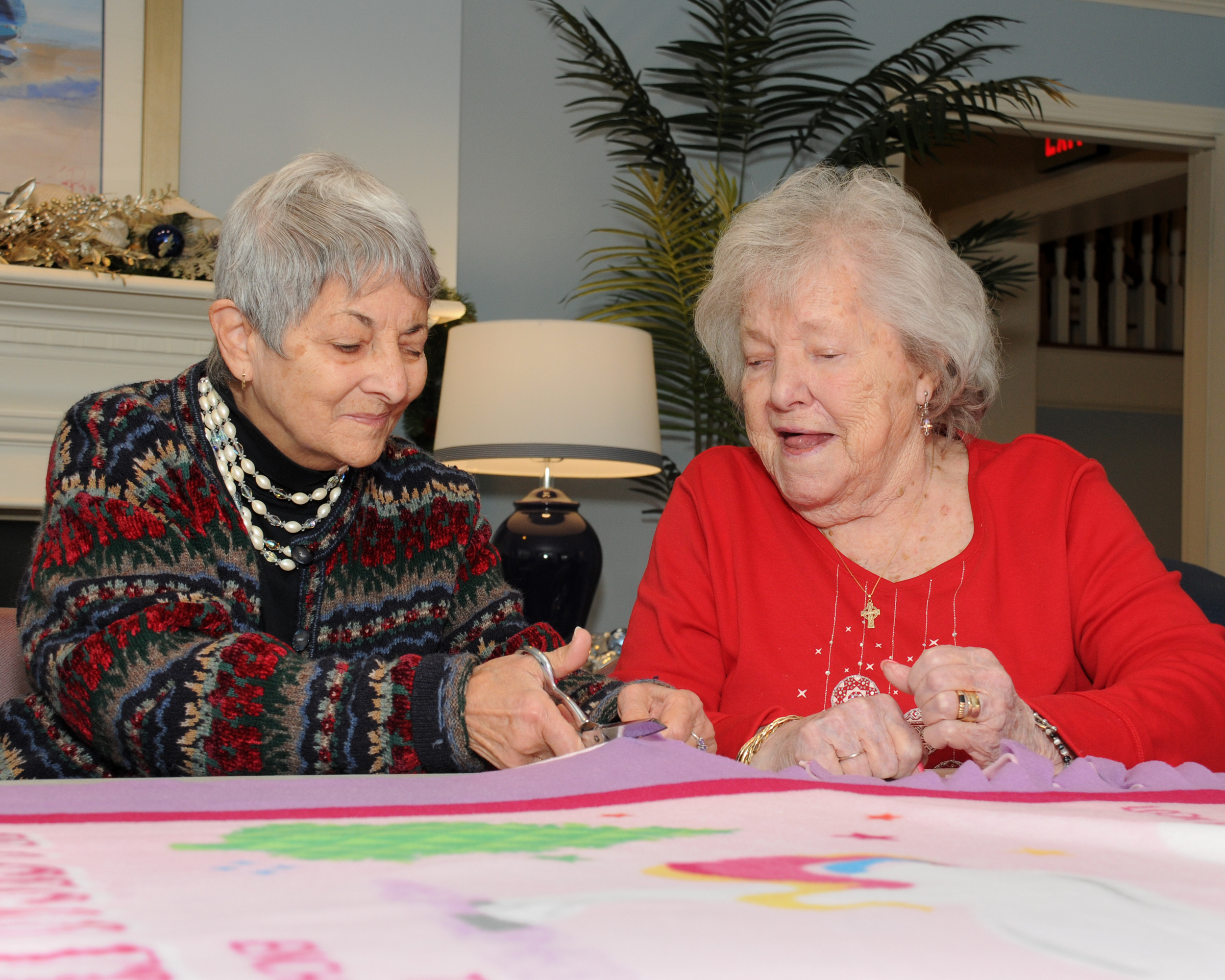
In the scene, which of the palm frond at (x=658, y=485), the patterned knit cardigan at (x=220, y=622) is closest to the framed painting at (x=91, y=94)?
the palm frond at (x=658, y=485)

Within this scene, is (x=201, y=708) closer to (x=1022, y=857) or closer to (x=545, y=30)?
(x=1022, y=857)

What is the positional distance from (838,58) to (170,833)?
4.11 meters

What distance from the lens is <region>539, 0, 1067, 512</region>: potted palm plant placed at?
3.64 metres

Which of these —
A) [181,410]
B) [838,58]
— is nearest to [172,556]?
[181,410]

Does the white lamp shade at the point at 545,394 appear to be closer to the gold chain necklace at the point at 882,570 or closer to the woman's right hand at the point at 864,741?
the gold chain necklace at the point at 882,570

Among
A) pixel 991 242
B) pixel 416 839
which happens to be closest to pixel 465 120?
pixel 991 242

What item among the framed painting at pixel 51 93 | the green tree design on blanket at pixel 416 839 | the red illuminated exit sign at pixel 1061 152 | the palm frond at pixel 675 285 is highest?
the red illuminated exit sign at pixel 1061 152

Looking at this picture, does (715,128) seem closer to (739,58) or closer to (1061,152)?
(739,58)

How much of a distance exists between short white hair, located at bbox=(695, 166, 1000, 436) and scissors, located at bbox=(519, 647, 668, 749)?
721mm

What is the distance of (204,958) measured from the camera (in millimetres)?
409

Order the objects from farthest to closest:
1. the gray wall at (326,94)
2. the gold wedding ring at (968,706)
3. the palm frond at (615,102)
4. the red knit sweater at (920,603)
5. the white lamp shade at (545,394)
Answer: the palm frond at (615,102) < the gray wall at (326,94) < the white lamp shade at (545,394) < the red knit sweater at (920,603) < the gold wedding ring at (968,706)

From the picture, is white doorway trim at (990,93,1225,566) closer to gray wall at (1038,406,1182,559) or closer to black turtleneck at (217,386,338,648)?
gray wall at (1038,406,1182,559)

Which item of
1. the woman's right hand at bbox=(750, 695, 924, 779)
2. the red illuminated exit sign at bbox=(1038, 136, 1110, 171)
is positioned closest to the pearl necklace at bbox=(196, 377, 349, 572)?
the woman's right hand at bbox=(750, 695, 924, 779)

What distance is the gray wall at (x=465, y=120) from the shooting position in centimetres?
361
